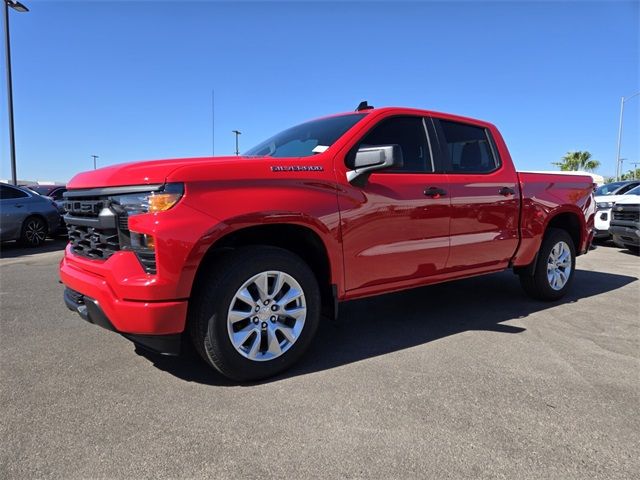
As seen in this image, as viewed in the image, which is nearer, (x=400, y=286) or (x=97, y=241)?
(x=97, y=241)

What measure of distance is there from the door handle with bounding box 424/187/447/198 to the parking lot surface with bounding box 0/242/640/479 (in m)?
1.22

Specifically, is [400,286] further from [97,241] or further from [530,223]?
[97,241]

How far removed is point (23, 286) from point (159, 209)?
14.1 ft

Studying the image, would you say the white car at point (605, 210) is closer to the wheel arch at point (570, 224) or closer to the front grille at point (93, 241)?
the wheel arch at point (570, 224)

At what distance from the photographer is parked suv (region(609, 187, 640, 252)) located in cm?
883

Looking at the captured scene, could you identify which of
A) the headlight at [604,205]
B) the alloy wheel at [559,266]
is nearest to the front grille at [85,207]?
the alloy wheel at [559,266]

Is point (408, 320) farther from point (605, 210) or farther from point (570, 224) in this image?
point (605, 210)

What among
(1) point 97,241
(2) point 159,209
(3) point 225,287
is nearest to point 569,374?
(3) point 225,287

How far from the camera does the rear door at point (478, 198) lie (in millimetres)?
4055

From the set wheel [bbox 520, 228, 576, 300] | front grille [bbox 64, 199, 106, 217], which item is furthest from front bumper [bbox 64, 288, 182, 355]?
wheel [bbox 520, 228, 576, 300]

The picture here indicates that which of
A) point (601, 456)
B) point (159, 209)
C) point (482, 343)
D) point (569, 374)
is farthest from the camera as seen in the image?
point (482, 343)

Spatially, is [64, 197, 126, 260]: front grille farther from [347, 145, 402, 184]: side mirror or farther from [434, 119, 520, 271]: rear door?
[434, 119, 520, 271]: rear door

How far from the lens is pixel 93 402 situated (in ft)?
8.85

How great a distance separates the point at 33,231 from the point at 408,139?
9239 millimetres
